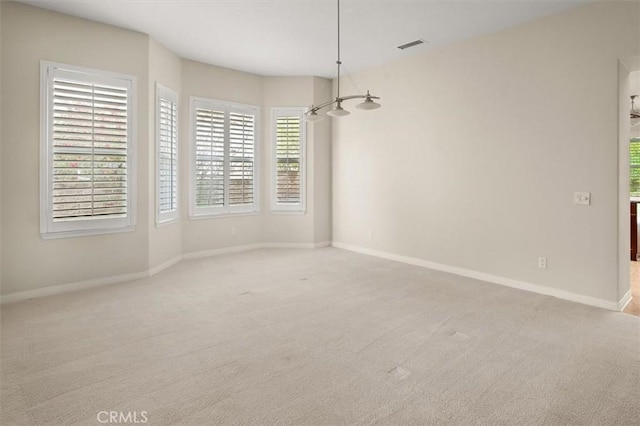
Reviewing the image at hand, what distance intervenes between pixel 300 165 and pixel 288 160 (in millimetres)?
238

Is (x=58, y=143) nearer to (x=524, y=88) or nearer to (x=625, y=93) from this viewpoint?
(x=524, y=88)

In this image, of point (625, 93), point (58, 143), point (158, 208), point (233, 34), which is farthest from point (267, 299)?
point (625, 93)

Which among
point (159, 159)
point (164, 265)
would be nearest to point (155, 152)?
point (159, 159)

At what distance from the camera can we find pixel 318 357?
275 cm

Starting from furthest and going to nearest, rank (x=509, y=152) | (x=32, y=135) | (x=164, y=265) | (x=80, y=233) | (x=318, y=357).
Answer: (x=164, y=265), (x=509, y=152), (x=80, y=233), (x=32, y=135), (x=318, y=357)

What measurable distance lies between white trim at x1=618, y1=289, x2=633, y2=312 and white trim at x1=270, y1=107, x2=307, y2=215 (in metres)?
4.63

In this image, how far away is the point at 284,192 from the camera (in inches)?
273

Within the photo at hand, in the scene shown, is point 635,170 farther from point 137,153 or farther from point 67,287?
point 67,287

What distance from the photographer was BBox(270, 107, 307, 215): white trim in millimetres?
6828

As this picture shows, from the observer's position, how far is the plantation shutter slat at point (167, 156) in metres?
5.28

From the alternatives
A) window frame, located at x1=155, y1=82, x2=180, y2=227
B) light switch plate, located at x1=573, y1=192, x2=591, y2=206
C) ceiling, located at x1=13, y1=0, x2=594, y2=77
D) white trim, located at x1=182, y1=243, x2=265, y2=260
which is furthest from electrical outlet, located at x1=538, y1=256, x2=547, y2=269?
window frame, located at x1=155, y1=82, x2=180, y2=227

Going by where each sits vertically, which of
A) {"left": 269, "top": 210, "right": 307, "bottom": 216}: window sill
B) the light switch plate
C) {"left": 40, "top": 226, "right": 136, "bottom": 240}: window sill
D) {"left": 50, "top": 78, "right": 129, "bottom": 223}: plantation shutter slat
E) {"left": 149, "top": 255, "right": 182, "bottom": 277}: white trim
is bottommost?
{"left": 149, "top": 255, "right": 182, "bottom": 277}: white trim

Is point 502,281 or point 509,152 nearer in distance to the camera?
point 509,152

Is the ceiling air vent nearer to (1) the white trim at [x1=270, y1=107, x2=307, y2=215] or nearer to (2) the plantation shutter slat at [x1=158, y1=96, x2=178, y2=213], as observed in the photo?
(1) the white trim at [x1=270, y1=107, x2=307, y2=215]
